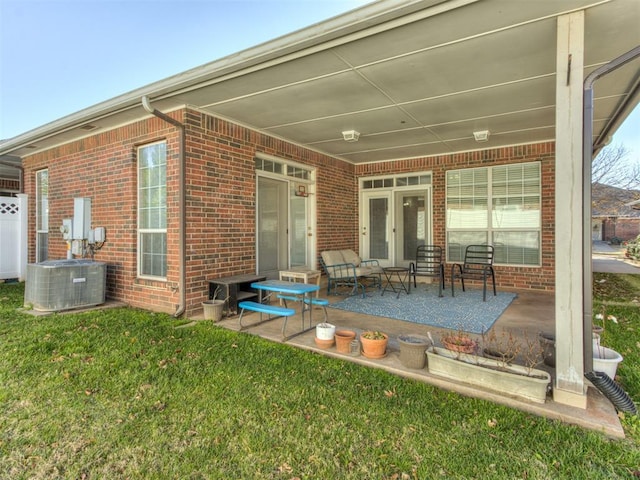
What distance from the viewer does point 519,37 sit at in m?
2.75

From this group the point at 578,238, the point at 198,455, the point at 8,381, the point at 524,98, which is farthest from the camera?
the point at 524,98

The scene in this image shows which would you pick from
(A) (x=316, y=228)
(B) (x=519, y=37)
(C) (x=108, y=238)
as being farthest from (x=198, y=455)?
(A) (x=316, y=228)

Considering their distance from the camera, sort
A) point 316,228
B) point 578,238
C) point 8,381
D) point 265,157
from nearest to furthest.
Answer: point 578,238 < point 8,381 < point 265,157 < point 316,228

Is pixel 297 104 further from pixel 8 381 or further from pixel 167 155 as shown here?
pixel 8 381

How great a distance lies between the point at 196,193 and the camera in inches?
176

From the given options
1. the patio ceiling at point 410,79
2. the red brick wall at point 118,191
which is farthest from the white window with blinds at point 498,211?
the red brick wall at point 118,191

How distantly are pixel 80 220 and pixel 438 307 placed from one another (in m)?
5.78

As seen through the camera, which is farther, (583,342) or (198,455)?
(583,342)

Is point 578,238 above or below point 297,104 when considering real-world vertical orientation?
below

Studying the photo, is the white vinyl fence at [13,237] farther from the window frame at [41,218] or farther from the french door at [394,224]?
the french door at [394,224]

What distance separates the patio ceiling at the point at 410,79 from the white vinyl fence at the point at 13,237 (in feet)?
6.91

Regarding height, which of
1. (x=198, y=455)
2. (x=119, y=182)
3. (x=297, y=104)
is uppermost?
(x=297, y=104)

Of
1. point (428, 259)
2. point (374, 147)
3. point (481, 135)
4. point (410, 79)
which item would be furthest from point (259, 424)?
point (428, 259)

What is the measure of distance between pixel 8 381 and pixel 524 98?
587 cm
